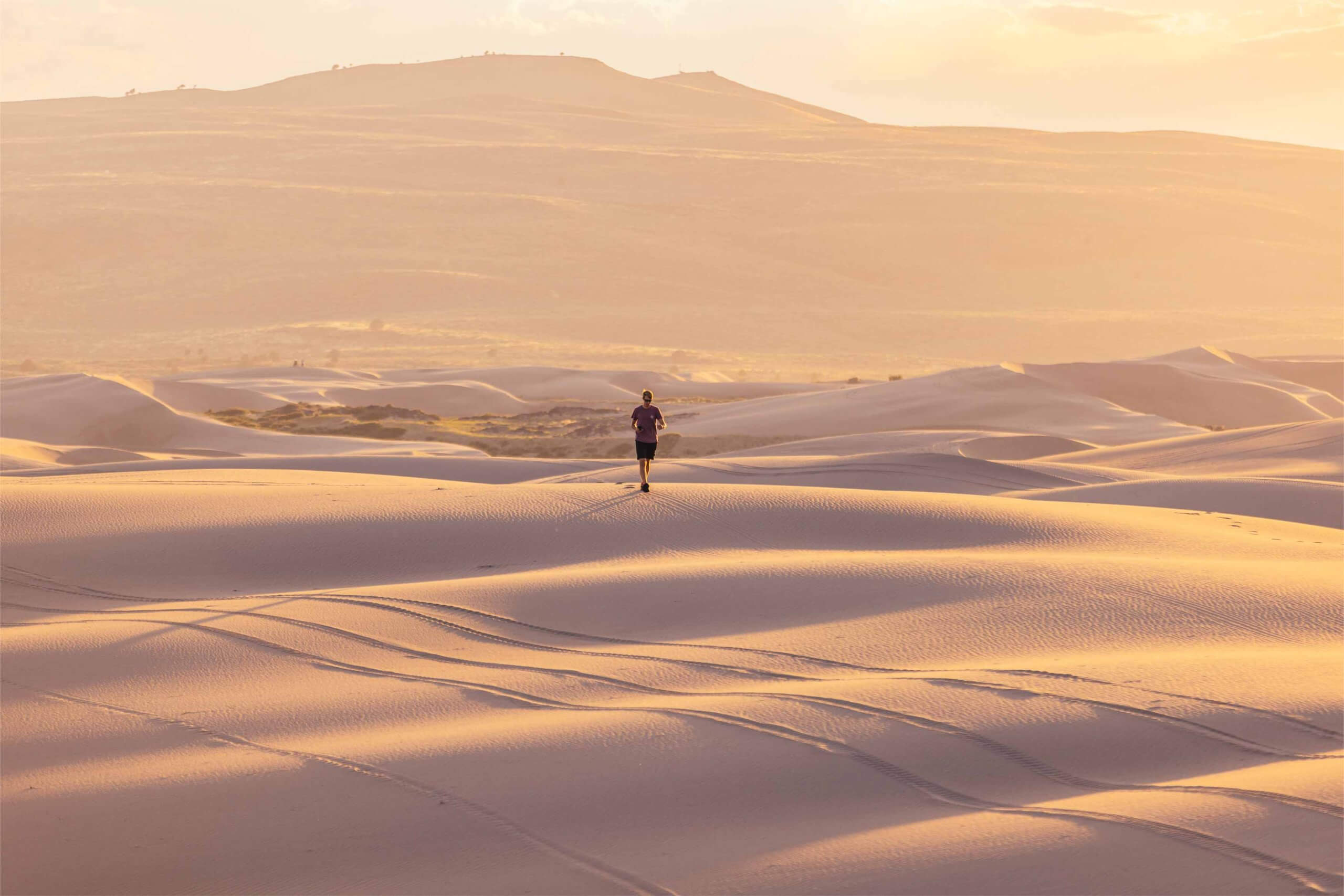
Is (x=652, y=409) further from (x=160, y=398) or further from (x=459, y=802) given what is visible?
(x=160, y=398)

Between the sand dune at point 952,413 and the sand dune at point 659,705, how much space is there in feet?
39.6

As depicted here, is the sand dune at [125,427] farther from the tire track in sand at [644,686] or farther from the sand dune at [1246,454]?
the tire track in sand at [644,686]

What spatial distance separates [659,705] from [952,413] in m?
18.3

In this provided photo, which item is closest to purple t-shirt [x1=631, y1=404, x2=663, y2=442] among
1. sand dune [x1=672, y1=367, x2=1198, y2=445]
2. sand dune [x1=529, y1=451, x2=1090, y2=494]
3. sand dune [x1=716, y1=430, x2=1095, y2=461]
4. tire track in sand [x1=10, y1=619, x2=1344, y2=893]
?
sand dune [x1=529, y1=451, x2=1090, y2=494]

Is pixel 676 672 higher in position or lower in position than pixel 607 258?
lower

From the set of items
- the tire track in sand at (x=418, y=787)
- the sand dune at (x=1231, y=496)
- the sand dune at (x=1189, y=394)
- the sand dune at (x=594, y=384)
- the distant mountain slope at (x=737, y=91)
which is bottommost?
the tire track in sand at (x=418, y=787)

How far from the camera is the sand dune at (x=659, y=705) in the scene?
496 centimetres

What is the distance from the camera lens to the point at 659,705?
654 cm

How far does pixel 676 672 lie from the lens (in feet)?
23.8

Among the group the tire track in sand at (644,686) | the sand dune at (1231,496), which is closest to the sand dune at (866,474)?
the sand dune at (1231,496)

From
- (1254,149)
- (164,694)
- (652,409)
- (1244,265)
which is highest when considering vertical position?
(1254,149)

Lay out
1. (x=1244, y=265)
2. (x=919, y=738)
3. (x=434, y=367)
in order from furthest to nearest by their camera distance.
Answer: (x=1244, y=265)
(x=434, y=367)
(x=919, y=738)

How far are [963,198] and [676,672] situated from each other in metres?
76.5

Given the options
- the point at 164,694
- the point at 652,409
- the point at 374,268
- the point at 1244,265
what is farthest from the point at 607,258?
the point at 164,694
